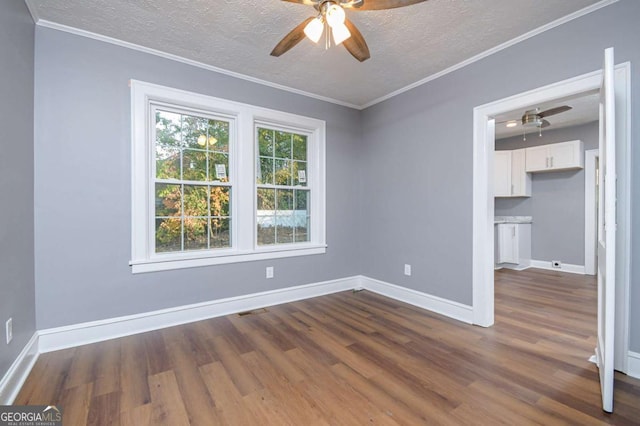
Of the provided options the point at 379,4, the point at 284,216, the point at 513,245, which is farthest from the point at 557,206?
the point at 379,4

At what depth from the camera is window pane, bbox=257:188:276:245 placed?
346 cm

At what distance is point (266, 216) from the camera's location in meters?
3.52

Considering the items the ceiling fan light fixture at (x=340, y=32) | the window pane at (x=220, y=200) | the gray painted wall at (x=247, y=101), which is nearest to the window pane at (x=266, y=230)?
the gray painted wall at (x=247, y=101)

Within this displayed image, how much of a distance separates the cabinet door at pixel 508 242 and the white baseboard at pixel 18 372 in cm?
661

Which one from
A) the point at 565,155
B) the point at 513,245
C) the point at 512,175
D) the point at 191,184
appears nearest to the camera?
the point at 191,184

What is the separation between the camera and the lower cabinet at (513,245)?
17.9 feet

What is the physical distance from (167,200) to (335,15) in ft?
7.55

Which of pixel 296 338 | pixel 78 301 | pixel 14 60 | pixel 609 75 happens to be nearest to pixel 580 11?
pixel 609 75

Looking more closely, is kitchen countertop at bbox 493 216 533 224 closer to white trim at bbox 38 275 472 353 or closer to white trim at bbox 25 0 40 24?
white trim at bbox 38 275 472 353

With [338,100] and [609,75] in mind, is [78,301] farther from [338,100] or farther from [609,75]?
[609,75]

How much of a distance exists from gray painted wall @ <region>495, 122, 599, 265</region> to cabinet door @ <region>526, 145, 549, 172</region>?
0.28 m

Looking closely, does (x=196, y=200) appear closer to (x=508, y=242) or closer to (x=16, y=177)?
(x=16, y=177)

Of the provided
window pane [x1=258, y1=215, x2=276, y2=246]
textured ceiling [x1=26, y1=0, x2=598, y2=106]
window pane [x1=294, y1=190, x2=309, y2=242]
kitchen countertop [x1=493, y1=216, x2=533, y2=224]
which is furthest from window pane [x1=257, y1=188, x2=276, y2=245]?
kitchen countertop [x1=493, y1=216, x2=533, y2=224]

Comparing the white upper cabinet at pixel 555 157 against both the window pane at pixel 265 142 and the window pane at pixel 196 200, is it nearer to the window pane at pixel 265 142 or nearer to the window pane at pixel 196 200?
the window pane at pixel 265 142
